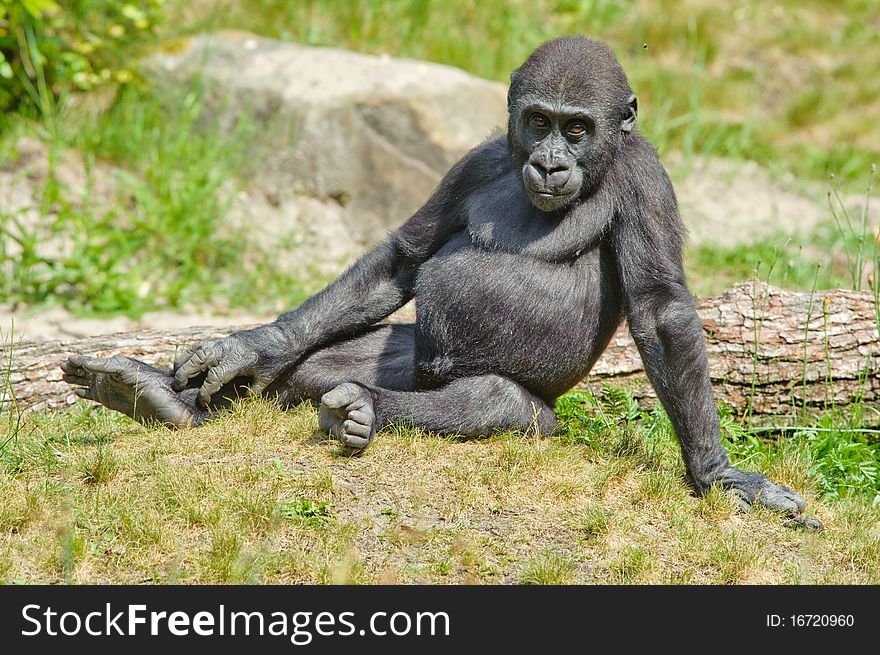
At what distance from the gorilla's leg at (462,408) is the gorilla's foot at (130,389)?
771 millimetres

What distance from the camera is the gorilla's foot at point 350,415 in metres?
4.53

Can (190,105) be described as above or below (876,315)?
above

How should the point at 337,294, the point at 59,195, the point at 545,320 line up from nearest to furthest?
the point at 545,320 < the point at 337,294 < the point at 59,195


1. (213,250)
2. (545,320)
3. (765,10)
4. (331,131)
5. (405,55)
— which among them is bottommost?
(545,320)

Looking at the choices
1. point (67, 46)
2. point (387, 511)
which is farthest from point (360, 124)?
point (387, 511)

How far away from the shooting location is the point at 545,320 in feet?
16.1

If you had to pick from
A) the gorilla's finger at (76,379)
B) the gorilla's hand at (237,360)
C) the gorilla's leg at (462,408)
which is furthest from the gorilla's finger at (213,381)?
the gorilla's leg at (462,408)

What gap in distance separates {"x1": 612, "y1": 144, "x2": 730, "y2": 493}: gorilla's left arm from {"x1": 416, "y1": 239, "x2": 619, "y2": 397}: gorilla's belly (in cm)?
20

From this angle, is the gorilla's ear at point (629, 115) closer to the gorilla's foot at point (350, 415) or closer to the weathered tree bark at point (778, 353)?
the weathered tree bark at point (778, 353)

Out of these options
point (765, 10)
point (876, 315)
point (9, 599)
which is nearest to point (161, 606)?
point (9, 599)

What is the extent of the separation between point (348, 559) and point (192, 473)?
910 millimetres

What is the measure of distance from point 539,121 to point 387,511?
1.86 m

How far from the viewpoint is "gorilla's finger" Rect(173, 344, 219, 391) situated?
5.05 m

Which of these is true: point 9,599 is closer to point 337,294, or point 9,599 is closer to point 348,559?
point 348,559
